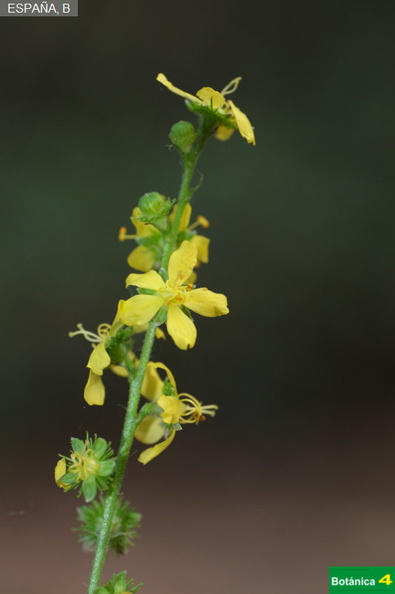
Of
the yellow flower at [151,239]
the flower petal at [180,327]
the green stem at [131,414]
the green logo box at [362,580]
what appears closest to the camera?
the green stem at [131,414]

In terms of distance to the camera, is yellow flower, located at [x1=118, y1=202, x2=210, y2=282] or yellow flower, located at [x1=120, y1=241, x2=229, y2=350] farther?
yellow flower, located at [x1=118, y1=202, x2=210, y2=282]

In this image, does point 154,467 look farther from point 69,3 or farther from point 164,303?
point 164,303

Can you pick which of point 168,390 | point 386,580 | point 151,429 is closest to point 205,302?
point 168,390

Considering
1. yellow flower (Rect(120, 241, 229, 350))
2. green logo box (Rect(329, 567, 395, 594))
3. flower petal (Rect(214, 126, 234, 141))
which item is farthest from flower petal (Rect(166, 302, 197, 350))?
green logo box (Rect(329, 567, 395, 594))

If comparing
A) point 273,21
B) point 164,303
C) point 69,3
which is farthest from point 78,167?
point 164,303

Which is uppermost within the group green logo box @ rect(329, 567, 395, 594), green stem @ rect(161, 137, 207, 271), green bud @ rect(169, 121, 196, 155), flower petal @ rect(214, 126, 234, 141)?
flower petal @ rect(214, 126, 234, 141)

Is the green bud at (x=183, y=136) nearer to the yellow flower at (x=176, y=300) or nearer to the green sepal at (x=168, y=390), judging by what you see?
the yellow flower at (x=176, y=300)

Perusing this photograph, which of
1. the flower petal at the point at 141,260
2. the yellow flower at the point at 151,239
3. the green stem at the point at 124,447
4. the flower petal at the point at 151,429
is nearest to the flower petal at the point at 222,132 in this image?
the yellow flower at the point at 151,239

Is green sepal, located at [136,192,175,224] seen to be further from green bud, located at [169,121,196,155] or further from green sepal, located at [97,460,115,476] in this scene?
green sepal, located at [97,460,115,476]
